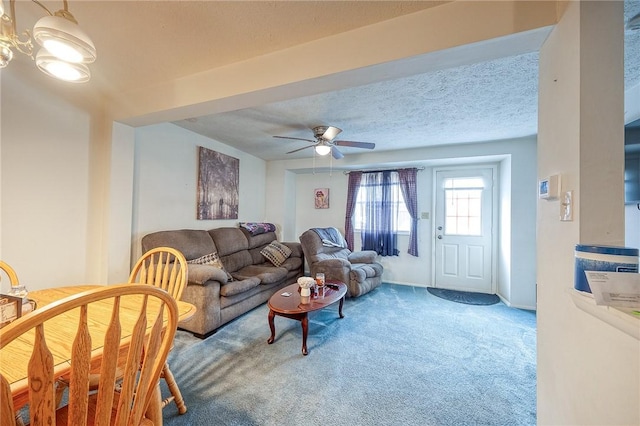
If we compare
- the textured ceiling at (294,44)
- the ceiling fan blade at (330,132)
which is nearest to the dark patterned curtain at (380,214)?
the textured ceiling at (294,44)

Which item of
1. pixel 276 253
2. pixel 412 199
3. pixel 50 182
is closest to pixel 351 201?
pixel 412 199

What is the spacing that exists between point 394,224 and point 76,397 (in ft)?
13.8

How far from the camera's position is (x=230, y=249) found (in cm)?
347

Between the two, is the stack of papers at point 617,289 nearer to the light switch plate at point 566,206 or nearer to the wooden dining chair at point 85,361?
the light switch plate at point 566,206

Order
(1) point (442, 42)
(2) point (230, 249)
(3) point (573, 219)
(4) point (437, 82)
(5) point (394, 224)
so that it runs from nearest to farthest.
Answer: (3) point (573, 219)
(1) point (442, 42)
(4) point (437, 82)
(2) point (230, 249)
(5) point (394, 224)

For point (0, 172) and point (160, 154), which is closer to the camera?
point (0, 172)

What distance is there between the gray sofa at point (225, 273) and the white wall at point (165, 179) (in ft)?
0.76

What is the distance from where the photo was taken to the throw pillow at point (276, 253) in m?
3.83

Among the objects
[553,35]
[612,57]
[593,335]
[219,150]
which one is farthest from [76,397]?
[219,150]

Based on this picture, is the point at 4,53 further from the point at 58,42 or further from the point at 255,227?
the point at 255,227

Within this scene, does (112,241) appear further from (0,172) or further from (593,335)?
(593,335)

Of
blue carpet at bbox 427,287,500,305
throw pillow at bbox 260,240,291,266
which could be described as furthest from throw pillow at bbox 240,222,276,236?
blue carpet at bbox 427,287,500,305

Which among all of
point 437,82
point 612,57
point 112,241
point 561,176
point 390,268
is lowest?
point 390,268

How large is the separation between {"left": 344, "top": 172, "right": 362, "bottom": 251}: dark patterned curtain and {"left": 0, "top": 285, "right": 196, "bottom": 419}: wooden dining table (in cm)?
358
